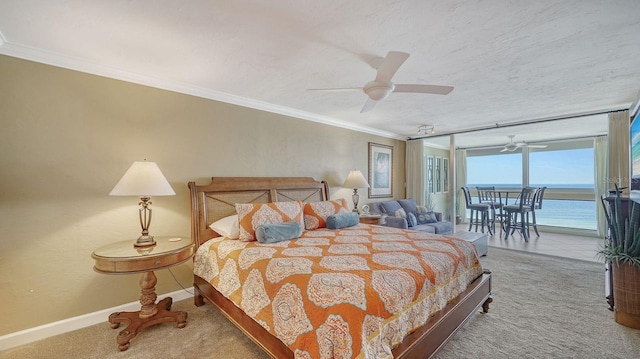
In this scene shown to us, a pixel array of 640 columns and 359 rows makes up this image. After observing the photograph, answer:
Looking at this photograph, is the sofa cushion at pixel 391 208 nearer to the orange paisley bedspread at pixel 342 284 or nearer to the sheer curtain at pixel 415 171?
the sheer curtain at pixel 415 171

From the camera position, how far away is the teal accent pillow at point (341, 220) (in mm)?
3176

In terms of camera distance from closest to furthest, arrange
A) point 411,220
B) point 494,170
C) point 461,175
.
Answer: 1. point 411,220
2. point 461,175
3. point 494,170

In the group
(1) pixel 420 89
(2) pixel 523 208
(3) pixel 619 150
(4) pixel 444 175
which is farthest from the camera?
(4) pixel 444 175

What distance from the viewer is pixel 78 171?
234 cm

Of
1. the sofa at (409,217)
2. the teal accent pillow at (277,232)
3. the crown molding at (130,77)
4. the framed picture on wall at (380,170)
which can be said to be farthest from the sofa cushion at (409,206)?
the teal accent pillow at (277,232)

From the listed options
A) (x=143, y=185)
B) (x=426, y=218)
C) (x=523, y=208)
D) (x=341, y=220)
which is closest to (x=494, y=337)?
(x=341, y=220)

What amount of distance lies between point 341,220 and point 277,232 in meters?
1.00

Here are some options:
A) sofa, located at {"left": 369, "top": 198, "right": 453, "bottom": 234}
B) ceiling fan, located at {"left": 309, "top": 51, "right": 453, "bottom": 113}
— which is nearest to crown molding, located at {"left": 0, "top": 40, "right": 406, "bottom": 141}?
ceiling fan, located at {"left": 309, "top": 51, "right": 453, "bottom": 113}

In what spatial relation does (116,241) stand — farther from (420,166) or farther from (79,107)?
(420,166)

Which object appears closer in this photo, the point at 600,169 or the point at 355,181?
the point at 355,181

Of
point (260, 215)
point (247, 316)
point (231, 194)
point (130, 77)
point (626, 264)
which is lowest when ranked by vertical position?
point (247, 316)

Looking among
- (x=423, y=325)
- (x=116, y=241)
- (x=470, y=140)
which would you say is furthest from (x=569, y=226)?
(x=116, y=241)

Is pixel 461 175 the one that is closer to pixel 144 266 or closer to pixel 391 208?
pixel 391 208

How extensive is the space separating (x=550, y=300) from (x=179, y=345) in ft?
12.3
